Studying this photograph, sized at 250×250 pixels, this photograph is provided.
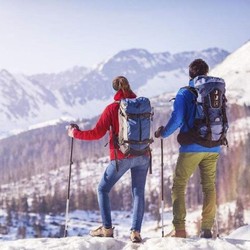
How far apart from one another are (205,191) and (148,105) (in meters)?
2.47

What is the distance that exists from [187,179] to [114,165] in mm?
1692

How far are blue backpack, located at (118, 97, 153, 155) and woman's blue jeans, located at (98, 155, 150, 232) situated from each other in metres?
0.30

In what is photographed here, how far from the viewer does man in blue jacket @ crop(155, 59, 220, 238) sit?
36.8 feet

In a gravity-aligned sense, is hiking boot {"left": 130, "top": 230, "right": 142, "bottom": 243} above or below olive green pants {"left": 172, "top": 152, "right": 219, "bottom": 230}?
below

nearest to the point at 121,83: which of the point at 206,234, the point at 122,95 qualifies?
the point at 122,95

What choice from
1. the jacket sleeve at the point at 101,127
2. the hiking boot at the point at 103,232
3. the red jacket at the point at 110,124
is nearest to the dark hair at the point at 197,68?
the red jacket at the point at 110,124

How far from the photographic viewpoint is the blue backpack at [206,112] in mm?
11164

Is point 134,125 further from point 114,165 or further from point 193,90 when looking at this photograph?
point 193,90

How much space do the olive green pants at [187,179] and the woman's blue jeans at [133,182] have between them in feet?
2.45

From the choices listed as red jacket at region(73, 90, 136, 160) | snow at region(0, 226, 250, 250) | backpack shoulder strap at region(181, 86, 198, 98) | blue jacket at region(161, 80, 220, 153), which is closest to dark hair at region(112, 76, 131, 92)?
red jacket at region(73, 90, 136, 160)

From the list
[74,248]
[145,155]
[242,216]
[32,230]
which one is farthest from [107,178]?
[32,230]

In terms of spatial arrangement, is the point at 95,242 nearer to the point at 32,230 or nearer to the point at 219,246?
the point at 219,246

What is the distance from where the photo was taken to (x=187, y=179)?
37.7ft

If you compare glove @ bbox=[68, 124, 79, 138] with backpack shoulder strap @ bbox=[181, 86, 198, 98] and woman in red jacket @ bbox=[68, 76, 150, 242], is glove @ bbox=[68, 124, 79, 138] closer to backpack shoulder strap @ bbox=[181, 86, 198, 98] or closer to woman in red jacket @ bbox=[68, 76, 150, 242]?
woman in red jacket @ bbox=[68, 76, 150, 242]
